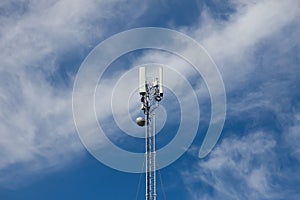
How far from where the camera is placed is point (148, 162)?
120ft

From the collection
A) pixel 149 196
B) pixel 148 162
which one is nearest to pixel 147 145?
pixel 148 162

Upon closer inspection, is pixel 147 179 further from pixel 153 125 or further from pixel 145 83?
pixel 145 83

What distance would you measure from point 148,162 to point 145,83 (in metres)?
5.32

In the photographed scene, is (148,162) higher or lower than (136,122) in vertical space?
lower

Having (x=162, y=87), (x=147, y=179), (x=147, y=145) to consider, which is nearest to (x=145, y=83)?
(x=162, y=87)

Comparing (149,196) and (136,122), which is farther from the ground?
(136,122)

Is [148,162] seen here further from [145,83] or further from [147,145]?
[145,83]

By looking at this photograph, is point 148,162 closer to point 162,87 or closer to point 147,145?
point 147,145

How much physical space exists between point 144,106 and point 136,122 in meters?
1.29

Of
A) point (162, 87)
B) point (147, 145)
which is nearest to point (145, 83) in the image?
point (162, 87)

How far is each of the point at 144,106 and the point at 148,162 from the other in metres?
3.86

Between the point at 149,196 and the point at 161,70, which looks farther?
the point at 161,70

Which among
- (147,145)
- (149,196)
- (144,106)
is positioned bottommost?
(149,196)

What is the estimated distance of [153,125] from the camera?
3750cm
